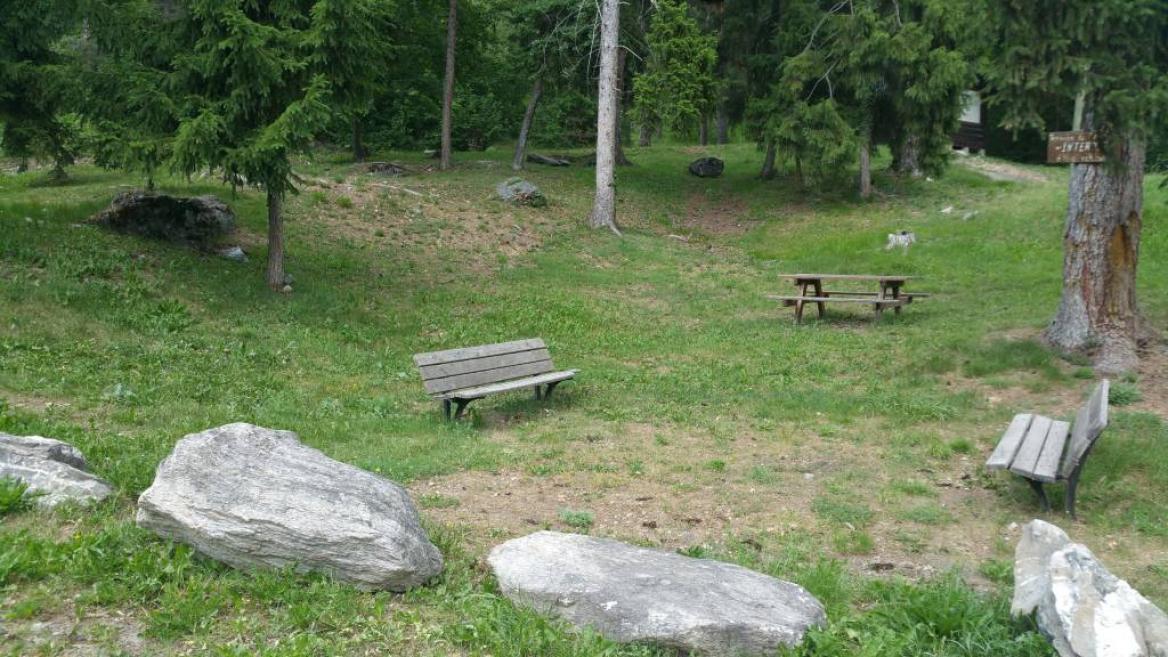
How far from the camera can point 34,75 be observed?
495 inches

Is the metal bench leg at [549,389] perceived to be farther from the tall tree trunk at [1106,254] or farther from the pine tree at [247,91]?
the tall tree trunk at [1106,254]

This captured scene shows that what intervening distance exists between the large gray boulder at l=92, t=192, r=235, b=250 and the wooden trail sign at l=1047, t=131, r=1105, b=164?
1193cm

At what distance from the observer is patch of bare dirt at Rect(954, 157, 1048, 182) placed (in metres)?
26.4

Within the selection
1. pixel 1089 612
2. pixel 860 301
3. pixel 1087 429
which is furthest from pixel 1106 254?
pixel 1089 612

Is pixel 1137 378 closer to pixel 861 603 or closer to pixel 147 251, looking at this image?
pixel 861 603

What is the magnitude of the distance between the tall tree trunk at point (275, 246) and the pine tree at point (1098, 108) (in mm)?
9488

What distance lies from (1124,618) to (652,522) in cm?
315

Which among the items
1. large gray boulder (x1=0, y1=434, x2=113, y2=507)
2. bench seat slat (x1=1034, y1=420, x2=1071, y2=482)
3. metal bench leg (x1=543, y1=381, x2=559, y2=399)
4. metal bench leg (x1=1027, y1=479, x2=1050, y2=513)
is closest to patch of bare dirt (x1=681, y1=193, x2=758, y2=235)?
metal bench leg (x1=543, y1=381, x2=559, y2=399)

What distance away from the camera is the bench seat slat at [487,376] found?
9295 mm

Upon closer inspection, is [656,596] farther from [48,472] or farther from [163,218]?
[163,218]

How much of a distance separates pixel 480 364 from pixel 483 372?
0.30ft

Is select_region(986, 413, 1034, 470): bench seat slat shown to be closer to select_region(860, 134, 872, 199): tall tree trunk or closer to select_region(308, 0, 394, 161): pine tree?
select_region(308, 0, 394, 161): pine tree

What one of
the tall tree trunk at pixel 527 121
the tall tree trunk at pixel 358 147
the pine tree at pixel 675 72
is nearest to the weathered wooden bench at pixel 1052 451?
the pine tree at pixel 675 72

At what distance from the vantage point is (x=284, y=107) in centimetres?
1291
